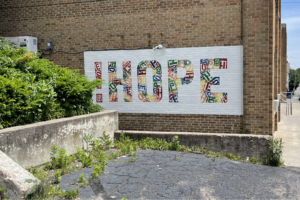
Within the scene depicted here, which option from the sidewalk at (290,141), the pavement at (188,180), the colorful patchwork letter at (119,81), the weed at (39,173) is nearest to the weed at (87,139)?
the pavement at (188,180)

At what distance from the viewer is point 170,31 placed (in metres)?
9.06

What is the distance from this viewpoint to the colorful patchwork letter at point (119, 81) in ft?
31.1

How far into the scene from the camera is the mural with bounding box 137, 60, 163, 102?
9.20 metres

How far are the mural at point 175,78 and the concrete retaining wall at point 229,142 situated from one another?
6.81ft

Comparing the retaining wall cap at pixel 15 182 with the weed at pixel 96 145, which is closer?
the retaining wall cap at pixel 15 182

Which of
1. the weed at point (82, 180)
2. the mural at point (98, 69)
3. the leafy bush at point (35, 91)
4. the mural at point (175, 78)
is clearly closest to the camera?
the weed at point (82, 180)

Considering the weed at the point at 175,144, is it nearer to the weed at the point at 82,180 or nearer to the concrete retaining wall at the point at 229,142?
the concrete retaining wall at the point at 229,142

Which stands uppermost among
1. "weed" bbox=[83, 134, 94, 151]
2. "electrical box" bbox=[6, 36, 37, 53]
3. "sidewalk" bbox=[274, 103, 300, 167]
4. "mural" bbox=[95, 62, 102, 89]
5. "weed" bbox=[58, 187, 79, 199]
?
"electrical box" bbox=[6, 36, 37, 53]

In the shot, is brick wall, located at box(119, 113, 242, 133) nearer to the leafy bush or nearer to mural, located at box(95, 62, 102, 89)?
mural, located at box(95, 62, 102, 89)

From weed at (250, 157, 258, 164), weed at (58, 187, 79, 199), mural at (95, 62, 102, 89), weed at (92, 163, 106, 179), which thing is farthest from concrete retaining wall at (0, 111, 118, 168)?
weed at (250, 157, 258, 164)

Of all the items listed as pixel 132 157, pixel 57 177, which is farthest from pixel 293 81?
pixel 57 177

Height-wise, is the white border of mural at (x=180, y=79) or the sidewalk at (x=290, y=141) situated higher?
the white border of mural at (x=180, y=79)

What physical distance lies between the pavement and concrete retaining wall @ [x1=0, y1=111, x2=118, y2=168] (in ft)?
2.72

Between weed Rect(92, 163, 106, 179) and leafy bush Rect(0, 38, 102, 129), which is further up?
leafy bush Rect(0, 38, 102, 129)
